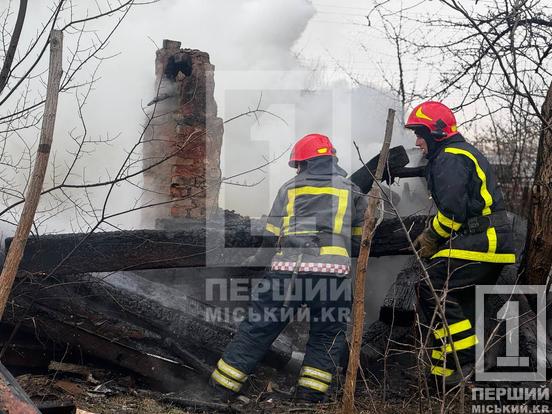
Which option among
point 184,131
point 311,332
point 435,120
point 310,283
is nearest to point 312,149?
point 435,120

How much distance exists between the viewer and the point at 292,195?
16.1 feet

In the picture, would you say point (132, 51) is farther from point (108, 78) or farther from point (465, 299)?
point (465, 299)

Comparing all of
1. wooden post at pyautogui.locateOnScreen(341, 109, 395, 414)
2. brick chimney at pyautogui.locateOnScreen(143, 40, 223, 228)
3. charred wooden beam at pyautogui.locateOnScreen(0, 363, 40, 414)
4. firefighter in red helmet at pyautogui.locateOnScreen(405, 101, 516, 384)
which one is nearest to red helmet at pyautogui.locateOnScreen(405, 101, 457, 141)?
firefighter in red helmet at pyautogui.locateOnScreen(405, 101, 516, 384)

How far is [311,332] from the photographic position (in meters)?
4.79

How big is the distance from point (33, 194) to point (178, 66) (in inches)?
168

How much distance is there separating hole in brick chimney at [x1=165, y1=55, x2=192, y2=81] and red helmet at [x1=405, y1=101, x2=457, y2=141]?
3.09 m

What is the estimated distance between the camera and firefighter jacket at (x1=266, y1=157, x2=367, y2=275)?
15.4 feet

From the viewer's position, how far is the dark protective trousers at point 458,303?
14.2 ft

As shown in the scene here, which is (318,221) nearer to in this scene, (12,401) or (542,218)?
(542,218)

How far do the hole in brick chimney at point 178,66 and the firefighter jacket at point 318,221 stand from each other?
102 inches

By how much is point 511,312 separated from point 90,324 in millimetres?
3468

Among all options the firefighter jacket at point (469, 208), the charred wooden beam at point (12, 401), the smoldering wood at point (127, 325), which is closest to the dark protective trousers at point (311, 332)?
the smoldering wood at point (127, 325)

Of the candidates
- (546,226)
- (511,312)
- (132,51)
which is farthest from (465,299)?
(132,51)

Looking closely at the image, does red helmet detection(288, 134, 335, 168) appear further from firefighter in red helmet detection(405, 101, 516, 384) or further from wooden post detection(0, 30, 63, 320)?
wooden post detection(0, 30, 63, 320)
